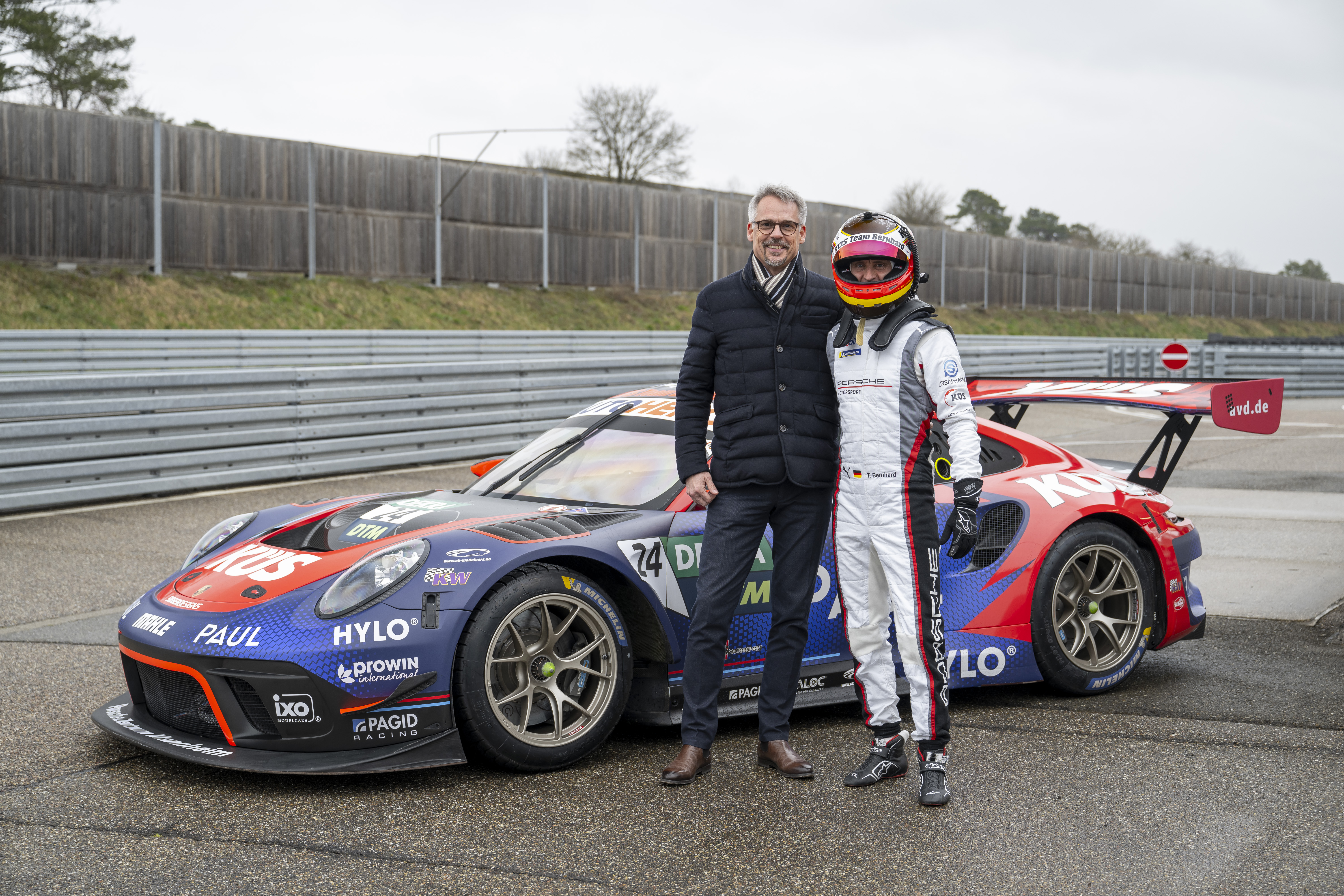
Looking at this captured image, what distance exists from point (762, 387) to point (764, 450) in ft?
0.70

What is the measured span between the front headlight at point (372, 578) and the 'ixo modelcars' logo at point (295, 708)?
252 mm

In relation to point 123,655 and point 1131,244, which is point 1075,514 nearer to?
point 123,655

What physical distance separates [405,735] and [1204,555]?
6.40 meters

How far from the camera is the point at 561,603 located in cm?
402

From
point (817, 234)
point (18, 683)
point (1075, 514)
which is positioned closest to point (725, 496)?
point (1075, 514)

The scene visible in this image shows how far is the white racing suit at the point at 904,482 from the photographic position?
12.8 feet

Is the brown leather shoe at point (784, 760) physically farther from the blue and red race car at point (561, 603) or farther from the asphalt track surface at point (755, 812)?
the blue and red race car at point (561, 603)

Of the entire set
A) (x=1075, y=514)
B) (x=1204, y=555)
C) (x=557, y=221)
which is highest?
(x=557, y=221)

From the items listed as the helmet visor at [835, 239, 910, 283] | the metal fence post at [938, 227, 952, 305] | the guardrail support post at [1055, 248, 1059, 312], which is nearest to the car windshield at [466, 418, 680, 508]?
the helmet visor at [835, 239, 910, 283]

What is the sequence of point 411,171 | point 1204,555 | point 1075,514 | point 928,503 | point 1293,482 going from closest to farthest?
point 928,503, point 1075,514, point 1204,555, point 1293,482, point 411,171

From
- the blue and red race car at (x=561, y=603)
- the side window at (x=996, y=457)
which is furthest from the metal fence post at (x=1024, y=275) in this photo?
the side window at (x=996, y=457)

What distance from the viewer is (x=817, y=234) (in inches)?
1741

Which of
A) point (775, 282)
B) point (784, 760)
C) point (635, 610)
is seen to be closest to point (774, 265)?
point (775, 282)

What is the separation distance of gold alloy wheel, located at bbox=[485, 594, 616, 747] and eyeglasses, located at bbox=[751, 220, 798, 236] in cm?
139
